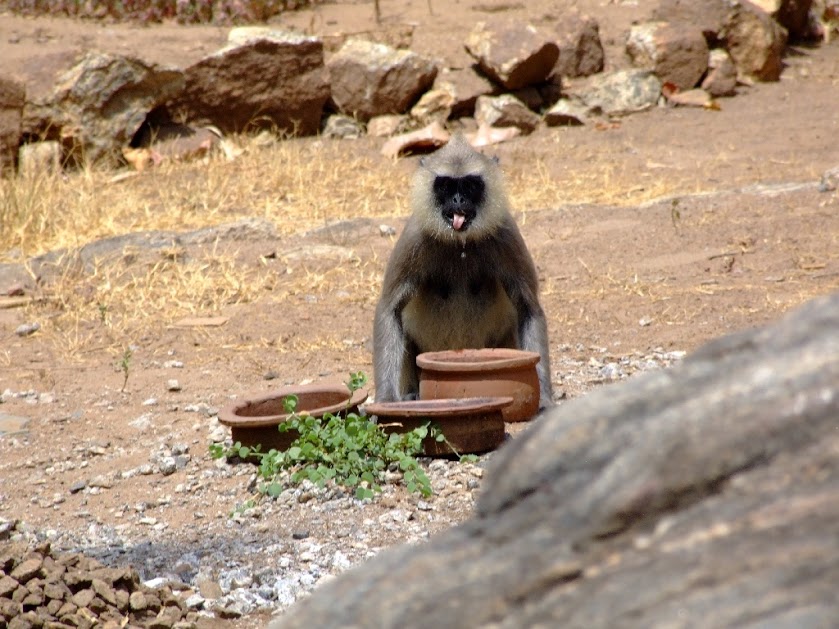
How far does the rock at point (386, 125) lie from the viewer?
13.0 meters

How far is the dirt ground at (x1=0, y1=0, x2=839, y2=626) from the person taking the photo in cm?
531

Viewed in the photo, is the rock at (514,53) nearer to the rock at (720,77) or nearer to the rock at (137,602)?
the rock at (720,77)

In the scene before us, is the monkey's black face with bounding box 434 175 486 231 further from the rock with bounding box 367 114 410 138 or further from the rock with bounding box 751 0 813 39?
the rock with bounding box 751 0 813 39

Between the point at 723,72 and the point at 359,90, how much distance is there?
176 inches

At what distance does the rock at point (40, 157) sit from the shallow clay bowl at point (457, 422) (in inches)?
276

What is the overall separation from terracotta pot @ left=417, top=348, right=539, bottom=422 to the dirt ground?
722mm

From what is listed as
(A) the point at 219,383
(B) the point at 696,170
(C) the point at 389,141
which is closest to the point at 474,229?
(A) the point at 219,383

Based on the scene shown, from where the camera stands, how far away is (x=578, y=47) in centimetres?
1408

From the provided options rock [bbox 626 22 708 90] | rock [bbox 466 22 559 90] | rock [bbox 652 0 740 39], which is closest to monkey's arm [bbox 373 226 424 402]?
rock [bbox 466 22 559 90]

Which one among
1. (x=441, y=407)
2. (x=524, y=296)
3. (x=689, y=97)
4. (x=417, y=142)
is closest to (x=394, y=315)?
(x=524, y=296)

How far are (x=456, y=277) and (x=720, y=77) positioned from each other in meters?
8.85

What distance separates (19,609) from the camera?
3.43 m

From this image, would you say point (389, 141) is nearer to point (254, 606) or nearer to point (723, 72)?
point (723, 72)

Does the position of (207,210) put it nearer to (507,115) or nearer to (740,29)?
(507,115)
